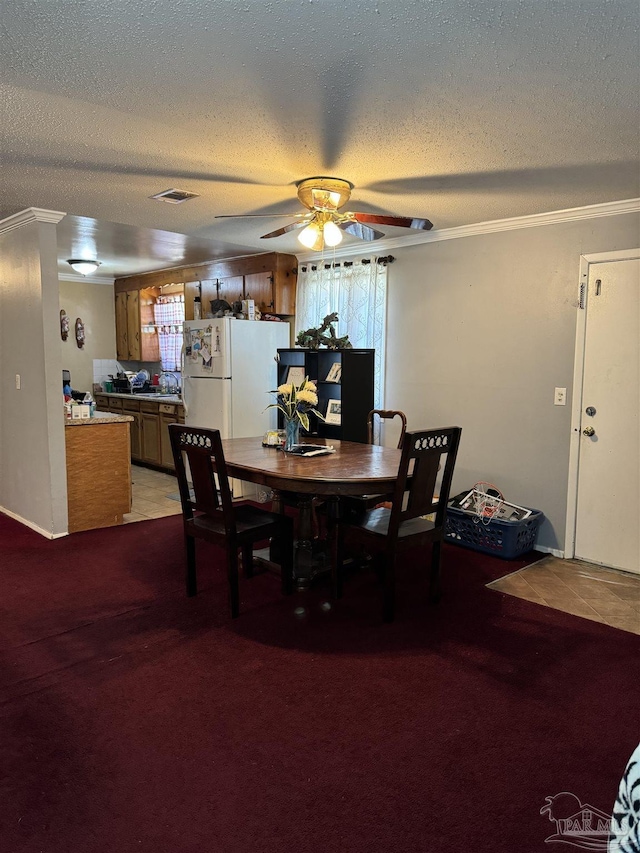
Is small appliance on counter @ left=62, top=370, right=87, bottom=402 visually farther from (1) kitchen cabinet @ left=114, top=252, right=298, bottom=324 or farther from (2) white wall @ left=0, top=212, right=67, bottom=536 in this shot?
(1) kitchen cabinet @ left=114, top=252, right=298, bottom=324

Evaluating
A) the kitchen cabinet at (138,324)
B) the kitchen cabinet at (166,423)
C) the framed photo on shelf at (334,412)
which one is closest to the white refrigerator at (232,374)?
the kitchen cabinet at (166,423)

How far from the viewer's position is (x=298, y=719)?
2.16 metres

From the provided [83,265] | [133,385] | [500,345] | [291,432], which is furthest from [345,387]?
[133,385]

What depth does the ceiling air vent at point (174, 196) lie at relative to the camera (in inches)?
133

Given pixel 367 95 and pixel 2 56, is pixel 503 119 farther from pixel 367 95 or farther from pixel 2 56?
pixel 2 56

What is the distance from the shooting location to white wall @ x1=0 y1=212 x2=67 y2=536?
3986 millimetres

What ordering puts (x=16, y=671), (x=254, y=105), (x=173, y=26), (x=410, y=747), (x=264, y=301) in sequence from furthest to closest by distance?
1. (x=264, y=301)
2. (x=16, y=671)
3. (x=254, y=105)
4. (x=410, y=747)
5. (x=173, y=26)

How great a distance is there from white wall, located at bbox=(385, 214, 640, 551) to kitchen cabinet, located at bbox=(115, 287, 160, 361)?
350 centimetres

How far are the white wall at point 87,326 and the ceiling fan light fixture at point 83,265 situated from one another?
77 centimetres

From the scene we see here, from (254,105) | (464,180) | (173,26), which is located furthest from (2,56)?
(464,180)

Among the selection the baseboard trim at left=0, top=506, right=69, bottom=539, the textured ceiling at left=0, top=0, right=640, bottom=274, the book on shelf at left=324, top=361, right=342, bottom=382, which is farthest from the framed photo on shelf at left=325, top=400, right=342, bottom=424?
the baseboard trim at left=0, top=506, right=69, bottom=539

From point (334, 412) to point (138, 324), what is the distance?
3360 millimetres

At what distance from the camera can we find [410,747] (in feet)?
6.61

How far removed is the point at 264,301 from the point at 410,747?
4.23 meters
